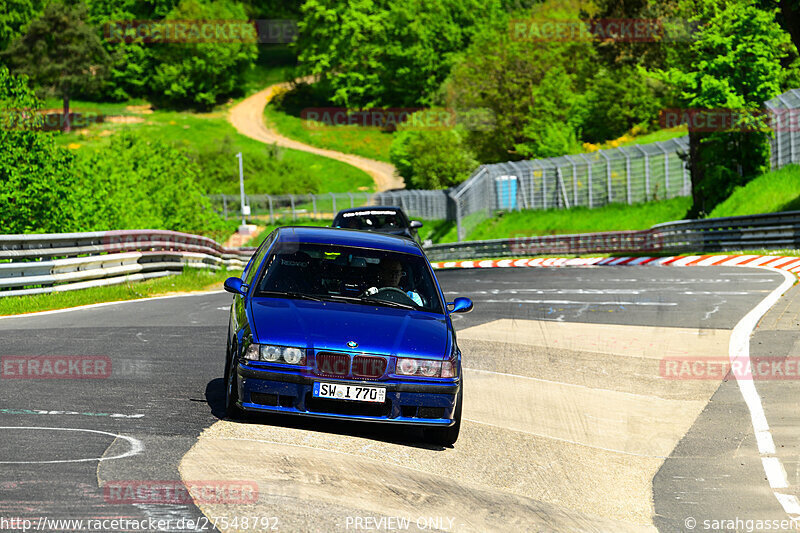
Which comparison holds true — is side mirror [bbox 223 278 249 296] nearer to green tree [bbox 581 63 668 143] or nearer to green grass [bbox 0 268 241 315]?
green grass [bbox 0 268 241 315]

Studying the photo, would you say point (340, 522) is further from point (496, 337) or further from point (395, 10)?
point (395, 10)

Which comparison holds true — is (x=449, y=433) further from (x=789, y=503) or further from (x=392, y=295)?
(x=789, y=503)

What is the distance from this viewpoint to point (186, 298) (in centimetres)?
2003

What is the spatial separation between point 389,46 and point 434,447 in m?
114

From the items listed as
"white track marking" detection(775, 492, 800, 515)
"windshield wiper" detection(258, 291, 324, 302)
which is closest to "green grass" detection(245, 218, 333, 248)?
"windshield wiper" detection(258, 291, 324, 302)

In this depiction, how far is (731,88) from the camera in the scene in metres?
41.0

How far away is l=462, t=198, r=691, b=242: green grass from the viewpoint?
157 feet

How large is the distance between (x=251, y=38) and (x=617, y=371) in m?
119

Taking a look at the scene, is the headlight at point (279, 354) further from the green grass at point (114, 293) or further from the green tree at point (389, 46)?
the green tree at point (389, 46)

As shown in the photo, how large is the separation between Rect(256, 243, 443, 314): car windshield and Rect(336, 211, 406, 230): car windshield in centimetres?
1216

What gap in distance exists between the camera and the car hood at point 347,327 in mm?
7406

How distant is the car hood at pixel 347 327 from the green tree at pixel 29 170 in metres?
21.6

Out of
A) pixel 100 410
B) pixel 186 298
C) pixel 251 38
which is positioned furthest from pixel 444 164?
pixel 100 410

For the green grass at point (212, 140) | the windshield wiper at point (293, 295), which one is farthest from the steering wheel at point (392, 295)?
the green grass at point (212, 140)
